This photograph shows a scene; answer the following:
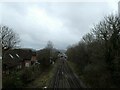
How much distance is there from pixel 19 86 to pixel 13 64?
14377 millimetres

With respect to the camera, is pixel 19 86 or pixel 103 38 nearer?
pixel 19 86

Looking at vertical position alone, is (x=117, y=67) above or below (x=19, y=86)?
above

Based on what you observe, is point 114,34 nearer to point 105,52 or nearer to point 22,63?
point 105,52

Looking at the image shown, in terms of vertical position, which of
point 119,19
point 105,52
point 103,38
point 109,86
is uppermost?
point 119,19

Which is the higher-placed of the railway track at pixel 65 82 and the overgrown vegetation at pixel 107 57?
the overgrown vegetation at pixel 107 57

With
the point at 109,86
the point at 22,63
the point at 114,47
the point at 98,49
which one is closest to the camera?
the point at 109,86

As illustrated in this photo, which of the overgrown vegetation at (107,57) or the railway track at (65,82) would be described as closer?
the overgrown vegetation at (107,57)

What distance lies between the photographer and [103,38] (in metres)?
28.5

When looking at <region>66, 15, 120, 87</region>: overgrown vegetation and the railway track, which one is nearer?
<region>66, 15, 120, 87</region>: overgrown vegetation

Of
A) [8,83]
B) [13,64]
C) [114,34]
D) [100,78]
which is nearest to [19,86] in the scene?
[8,83]

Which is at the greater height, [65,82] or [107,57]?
[107,57]

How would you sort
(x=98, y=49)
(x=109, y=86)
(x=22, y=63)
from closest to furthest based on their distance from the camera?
(x=109, y=86) → (x=98, y=49) → (x=22, y=63)

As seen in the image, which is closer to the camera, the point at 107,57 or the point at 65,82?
the point at 107,57

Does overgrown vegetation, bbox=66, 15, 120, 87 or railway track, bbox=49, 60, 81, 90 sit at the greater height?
overgrown vegetation, bbox=66, 15, 120, 87
